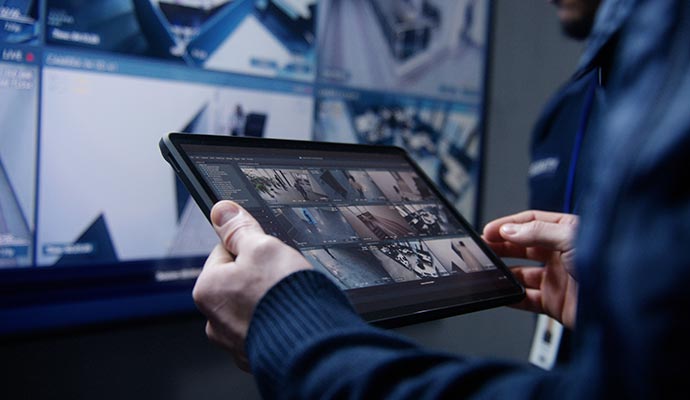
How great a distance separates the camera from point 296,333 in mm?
419

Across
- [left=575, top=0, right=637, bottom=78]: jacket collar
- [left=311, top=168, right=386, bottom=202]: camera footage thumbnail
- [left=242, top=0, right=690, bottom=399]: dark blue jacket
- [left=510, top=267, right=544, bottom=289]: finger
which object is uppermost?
[left=575, top=0, right=637, bottom=78]: jacket collar

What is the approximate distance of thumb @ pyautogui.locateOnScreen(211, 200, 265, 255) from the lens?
53 centimetres

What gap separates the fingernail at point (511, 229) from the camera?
33.4 inches

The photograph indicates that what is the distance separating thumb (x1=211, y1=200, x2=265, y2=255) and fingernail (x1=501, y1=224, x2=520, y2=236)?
1.46 ft

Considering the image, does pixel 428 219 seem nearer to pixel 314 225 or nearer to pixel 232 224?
pixel 314 225

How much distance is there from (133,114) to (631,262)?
0.88 metres

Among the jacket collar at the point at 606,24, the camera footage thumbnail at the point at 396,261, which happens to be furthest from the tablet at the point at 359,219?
the jacket collar at the point at 606,24

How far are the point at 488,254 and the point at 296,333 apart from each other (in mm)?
443

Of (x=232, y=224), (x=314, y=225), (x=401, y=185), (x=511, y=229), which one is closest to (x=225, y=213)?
(x=232, y=224)

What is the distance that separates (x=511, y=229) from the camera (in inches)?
Answer: 33.6

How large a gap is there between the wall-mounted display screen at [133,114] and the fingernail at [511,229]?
52 cm

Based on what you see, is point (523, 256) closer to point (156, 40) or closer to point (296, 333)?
point (296, 333)

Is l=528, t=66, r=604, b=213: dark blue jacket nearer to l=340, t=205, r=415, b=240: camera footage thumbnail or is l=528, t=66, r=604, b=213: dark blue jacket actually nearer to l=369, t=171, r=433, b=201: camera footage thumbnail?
l=369, t=171, r=433, b=201: camera footage thumbnail

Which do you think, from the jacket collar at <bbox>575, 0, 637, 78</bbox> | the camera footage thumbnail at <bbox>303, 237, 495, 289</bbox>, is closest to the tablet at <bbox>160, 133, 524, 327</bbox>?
the camera footage thumbnail at <bbox>303, 237, 495, 289</bbox>
